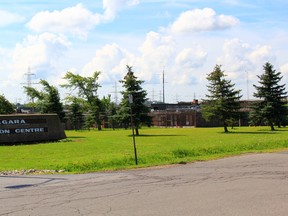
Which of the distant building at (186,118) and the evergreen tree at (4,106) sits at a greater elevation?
the evergreen tree at (4,106)

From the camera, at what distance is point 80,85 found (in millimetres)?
97125

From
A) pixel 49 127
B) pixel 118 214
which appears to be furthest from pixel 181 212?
pixel 49 127

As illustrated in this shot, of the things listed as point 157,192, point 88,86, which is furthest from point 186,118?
point 157,192

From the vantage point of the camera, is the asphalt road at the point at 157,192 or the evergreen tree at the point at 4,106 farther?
the evergreen tree at the point at 4,106

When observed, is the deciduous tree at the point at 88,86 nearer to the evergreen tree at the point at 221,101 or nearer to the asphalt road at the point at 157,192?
the evergreen tree at the point at 221,101

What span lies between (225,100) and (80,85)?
4457cm

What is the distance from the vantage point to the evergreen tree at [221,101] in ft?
199

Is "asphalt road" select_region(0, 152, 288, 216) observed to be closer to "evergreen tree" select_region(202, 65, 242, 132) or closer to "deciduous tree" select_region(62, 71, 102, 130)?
"evergreen tree" select_region(202, 65, 242, 132)

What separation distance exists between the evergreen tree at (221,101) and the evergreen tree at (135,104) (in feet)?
34.3

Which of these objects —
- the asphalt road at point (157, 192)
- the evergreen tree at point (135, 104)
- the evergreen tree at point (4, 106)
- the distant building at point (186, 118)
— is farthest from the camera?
the distant building at point (186, 118)

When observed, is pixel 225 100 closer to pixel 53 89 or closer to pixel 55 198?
pixel 53 89

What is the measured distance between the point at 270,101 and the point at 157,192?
5471 cm

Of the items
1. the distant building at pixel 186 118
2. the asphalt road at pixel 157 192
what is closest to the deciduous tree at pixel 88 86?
the distant building at pixel 186 118

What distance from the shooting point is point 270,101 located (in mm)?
61750
